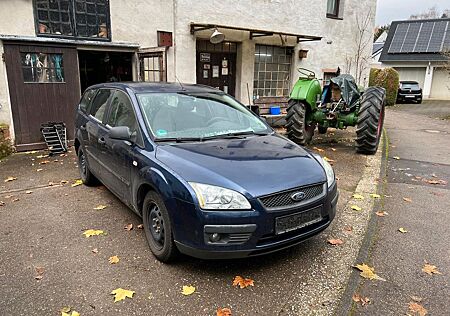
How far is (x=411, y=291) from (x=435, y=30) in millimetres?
34422

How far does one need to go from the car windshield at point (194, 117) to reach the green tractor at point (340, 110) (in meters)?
3.63

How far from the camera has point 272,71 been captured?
12555mm

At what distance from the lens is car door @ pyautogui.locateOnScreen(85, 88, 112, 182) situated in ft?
15.2

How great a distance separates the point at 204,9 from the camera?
33.0 ft

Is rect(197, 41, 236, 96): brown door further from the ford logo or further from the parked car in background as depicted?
the parked car in background

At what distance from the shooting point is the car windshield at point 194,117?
380 centimetres

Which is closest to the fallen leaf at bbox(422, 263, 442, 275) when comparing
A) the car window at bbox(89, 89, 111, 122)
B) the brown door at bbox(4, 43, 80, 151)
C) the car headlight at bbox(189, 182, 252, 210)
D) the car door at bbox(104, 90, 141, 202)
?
the car headlight at bbox(189, 182, 252, 210)

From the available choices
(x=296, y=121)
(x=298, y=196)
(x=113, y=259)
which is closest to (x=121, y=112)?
(x=113, y=259)

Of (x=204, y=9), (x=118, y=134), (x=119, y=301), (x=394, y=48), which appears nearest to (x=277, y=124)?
(x=204, y=9)

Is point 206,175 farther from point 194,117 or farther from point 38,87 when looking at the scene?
point 38,87

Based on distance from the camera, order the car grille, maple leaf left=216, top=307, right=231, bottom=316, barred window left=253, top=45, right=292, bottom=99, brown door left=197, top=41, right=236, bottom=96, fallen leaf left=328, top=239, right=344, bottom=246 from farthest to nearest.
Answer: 1. barred window left=253, top=45, right=292, bottom=99
2. brown door left=197, top=41, right=236, bottom=96
3. fallen leaf left=328, top=239, right=344, bottom=246
4. the car grille
5. maple leaf left=216, top=307, right=231, bottom=316

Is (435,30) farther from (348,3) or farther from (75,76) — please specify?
(75,76)

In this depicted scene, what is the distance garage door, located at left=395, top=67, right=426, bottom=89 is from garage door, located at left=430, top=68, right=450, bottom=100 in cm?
93

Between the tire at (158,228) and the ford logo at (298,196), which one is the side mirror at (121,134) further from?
the ford logo at (298,196)
